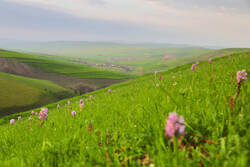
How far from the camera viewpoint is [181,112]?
280 cm

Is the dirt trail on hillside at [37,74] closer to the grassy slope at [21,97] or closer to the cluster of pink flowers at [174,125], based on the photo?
the grassy slope at [21,97]

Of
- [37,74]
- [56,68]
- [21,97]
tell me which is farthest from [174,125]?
[56,68]

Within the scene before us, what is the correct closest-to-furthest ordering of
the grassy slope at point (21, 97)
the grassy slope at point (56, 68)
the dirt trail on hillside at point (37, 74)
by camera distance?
the grassy slope at point (21, 97) < the dirt trail on hillside at point (37, 74) < the grassy slope at point (56, 68)

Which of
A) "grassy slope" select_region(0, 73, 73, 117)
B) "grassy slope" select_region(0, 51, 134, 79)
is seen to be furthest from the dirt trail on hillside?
"grassy slope" select_region(0, 73, 73, 117)

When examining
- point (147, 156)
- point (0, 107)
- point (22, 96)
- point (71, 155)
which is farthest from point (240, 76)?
point (22, 96)

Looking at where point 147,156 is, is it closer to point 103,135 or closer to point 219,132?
point 219,132

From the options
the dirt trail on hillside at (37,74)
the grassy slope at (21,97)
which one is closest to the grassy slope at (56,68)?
the dirt trail on hillside at (37,74)

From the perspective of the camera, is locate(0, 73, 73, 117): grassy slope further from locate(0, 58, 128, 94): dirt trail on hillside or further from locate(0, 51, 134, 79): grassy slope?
locate(0, 51, 134, 79): grassy slope

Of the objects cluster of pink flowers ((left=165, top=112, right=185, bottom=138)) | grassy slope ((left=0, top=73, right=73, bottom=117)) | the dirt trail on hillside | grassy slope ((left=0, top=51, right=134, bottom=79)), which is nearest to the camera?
cluster of pink flowers ((left=165, top=112, right=185, bottom=138))

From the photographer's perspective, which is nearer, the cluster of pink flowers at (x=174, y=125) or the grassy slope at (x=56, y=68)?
the cluster of pink flowers at (x=174, y=125)

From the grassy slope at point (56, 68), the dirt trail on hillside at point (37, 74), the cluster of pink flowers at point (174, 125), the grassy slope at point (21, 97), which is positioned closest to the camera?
the cluster of pink flowers at point (174, 125)

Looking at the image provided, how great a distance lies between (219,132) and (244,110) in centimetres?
56

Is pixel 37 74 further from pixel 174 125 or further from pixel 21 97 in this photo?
pixel 174 125

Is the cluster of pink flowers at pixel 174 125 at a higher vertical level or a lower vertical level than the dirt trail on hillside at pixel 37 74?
higher
